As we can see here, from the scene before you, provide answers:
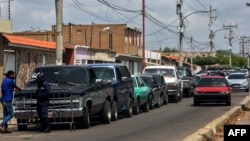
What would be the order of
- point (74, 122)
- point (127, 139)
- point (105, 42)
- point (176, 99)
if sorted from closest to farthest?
point (127, 139) → point (74, 122) → point (176, 99) → point (105, 42)

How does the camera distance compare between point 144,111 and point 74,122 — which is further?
point 144,111

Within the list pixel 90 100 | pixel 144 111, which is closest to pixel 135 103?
pixel 144 111

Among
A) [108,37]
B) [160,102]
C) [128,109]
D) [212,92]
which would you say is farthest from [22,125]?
[108,37]

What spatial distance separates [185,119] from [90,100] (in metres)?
5.28

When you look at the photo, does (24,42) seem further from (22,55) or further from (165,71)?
(165,71)

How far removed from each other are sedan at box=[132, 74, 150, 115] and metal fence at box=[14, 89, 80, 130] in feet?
24.1

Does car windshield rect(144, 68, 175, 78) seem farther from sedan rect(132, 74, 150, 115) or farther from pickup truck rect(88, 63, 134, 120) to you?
pickup truck rect(88, 63, 134, 120)

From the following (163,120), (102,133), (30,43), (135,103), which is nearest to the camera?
(102,133)

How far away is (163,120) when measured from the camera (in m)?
22.8

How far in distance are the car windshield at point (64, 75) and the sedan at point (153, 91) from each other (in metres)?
9.51

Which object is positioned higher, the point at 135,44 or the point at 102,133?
the point at 135,44

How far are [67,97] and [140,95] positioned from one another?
28.9ft

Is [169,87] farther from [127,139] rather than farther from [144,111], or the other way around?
[127,139]

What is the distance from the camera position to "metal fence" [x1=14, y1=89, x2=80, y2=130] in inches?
727
